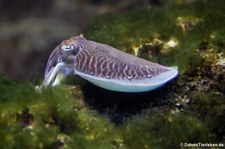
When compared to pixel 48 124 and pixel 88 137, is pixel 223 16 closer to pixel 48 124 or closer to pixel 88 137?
pixel 88 137

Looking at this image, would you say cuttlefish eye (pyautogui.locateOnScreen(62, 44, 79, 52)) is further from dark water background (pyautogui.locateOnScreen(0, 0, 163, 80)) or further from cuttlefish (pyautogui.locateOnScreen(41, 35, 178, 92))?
dark water background (pyautogui.locateOnScreen(0, 0, 163, 80))

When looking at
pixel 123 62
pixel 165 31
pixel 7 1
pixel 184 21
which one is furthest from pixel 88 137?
pixel 7 1

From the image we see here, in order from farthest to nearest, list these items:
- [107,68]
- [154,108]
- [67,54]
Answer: [67,54], [154,108], [107,68]

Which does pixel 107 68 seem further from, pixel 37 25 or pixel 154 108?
pixel 37 25

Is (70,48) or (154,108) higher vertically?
(70,48)

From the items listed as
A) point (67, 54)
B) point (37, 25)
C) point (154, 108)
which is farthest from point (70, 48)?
point (37, 25)

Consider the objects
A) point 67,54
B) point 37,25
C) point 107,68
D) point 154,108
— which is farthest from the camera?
point 37,25
